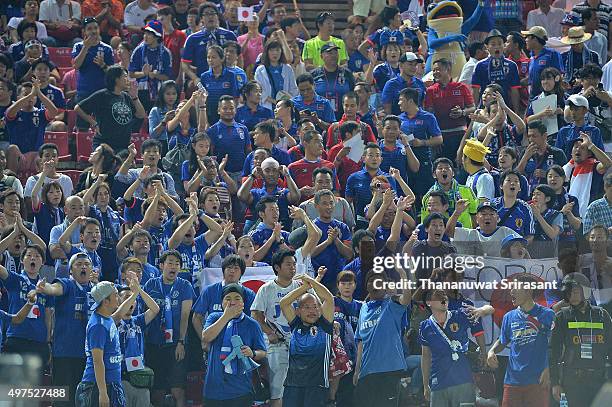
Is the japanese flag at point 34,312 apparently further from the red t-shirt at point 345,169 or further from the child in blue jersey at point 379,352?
the red t-shirt at point 345,169

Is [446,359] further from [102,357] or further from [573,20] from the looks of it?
[573,20]

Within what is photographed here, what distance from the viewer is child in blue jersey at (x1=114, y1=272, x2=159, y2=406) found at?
15312mm

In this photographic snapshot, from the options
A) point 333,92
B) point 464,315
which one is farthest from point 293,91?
point 464,315

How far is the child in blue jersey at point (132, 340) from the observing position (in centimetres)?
1531

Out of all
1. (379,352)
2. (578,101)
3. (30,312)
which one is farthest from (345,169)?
(30,312)

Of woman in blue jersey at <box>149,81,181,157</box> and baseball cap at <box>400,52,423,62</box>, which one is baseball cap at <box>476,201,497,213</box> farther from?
woman in blue jersey at <box>149,81,181,157</box>

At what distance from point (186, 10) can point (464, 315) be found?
9918 millimetres

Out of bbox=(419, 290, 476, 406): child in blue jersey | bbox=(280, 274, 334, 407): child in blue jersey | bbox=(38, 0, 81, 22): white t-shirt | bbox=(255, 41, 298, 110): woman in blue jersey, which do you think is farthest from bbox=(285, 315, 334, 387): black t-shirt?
bbox=(38, 0, 81, 22): white t-shirt

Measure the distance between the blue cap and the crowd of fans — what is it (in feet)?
0.17

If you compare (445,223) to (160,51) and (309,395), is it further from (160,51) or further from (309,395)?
(160,51)

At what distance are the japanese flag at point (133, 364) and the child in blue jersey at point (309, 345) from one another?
155 centimetres

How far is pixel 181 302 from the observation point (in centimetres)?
1582

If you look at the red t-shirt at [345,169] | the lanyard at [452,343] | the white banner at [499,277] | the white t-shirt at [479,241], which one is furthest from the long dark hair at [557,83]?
the lanyard at [452,343]

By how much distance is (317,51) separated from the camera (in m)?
22.3
